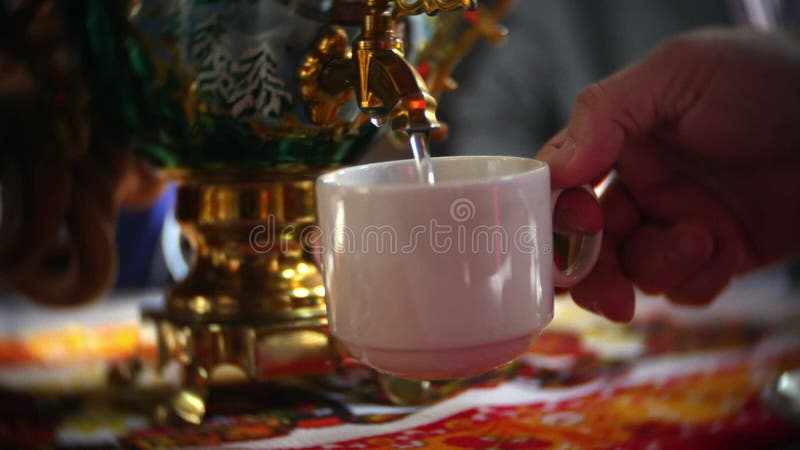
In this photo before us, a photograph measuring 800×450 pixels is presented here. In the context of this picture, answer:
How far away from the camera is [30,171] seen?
0.66 m

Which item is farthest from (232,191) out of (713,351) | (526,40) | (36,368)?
(526,40)

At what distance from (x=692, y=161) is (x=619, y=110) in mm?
153

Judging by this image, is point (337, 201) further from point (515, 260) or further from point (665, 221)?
point (665, 221)

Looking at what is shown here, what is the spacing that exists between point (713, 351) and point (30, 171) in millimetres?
577

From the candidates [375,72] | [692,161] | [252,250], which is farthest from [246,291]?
[692,161]

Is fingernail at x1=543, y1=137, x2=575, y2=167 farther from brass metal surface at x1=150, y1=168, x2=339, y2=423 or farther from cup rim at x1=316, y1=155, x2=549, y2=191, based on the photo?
brass metal surface at x1=150, y1=168, x2=339, y2=423

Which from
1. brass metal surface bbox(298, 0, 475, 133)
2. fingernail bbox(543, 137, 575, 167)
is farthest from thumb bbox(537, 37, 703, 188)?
brass metal surface bbox(298, 0, 475, 133)

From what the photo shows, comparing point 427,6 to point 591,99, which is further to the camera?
point 591,99

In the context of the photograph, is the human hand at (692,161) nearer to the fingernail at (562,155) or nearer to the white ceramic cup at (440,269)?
the fingernail at (562,155)

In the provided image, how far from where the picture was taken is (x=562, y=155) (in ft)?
1.49

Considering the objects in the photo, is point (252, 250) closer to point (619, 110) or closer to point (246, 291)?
point (246, 291)

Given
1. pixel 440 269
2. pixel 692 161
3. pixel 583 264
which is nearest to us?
pixel 440 269

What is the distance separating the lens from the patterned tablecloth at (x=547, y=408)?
43cm

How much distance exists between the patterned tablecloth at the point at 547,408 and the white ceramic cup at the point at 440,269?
100mm
